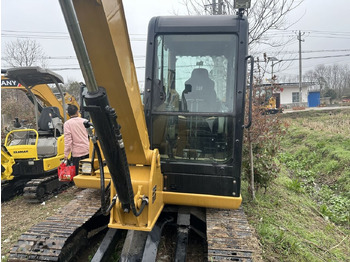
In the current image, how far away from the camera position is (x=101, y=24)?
1.69 m

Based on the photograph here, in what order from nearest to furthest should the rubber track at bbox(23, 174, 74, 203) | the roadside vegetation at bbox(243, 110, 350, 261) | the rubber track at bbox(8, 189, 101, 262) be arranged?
the rubber track at bbox(8, 189, 101, 262), the roadside vegetation at bbox(243, 110, 350, 261), the rubber track at bbox(23, 174, 74, 203)

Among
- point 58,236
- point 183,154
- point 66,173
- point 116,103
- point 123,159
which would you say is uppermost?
point 116,103

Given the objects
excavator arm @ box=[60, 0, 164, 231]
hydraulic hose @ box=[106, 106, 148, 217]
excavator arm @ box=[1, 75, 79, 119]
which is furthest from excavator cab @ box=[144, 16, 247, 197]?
excavator arm @ box=[1, 75, 79, 119]

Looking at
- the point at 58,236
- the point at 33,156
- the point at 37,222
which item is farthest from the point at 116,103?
the point at 33,156

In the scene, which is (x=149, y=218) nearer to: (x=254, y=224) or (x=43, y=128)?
(x=254, y=224)

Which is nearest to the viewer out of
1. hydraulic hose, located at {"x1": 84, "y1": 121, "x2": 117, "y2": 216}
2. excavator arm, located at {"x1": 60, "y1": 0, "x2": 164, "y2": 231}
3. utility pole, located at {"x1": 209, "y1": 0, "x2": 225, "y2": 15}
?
excavator arm, located at {"x1": 60, "y1": 0, "x2": 164, "y2": 231}

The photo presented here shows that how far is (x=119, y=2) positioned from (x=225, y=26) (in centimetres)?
152

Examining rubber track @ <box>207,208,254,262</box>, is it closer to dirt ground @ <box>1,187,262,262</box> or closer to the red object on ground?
dirt ground @ <box>1,187,262,262</box>

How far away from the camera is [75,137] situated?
Result: 4.95 meters

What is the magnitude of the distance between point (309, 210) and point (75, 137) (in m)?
4.67

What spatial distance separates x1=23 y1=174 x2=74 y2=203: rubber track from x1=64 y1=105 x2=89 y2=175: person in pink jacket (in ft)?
3.50

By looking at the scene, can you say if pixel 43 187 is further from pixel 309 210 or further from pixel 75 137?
pixel 309 210

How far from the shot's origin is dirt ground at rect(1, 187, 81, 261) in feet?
13.5

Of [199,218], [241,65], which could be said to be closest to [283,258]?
[199,218]
